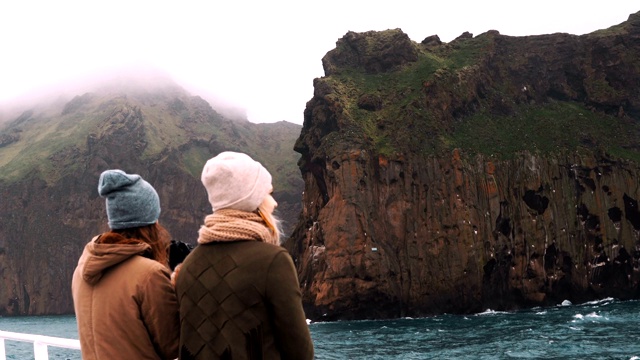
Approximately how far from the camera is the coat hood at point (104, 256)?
443cm

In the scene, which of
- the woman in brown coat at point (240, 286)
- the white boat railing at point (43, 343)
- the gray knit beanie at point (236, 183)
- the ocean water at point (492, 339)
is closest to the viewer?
the woman in brown coat at point (240, 286)

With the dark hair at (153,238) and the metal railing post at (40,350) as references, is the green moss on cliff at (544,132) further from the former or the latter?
the dark hair at (153,238)

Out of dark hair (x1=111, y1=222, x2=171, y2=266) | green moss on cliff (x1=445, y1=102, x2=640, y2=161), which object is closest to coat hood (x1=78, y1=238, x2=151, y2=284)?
dark hair (x1=111, y1=222, x2=171, y2=266)

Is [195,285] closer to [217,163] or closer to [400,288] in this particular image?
[217,163]

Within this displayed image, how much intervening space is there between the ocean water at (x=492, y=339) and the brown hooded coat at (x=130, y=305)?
36.8m

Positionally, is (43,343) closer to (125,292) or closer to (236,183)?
(125,292)

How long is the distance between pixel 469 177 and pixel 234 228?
9167 centimetres

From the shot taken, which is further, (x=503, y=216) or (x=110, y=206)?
(x=503, y=216)

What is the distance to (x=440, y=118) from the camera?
4006 inches

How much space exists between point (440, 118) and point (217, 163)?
9953cm

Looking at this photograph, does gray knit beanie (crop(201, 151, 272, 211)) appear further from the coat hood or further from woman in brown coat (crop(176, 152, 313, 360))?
the coat hood

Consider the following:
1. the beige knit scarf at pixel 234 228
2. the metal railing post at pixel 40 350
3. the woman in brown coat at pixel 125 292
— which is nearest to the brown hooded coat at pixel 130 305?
the woman in brown coat at pixel 125 292

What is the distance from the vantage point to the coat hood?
14.5 feet

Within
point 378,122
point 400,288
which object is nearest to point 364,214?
point 400,288
